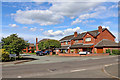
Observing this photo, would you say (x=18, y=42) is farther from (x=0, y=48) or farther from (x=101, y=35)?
(x=101, y=35)

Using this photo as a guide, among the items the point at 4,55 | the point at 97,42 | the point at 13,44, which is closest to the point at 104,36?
the point at 97,42

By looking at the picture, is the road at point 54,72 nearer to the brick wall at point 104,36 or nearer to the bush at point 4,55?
the bush at point 4,55

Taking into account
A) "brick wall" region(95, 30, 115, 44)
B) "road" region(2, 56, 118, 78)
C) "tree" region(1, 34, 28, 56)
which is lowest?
"road" region(2, 56, 118, 78)

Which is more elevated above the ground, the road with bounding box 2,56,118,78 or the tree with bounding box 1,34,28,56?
the tree with bounding box 1,34,28,56

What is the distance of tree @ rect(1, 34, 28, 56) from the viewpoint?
22.0 meters

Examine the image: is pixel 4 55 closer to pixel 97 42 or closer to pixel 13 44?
pixel 13 44

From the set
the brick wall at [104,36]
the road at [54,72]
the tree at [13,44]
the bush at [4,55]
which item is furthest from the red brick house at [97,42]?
the bush at [4,55]

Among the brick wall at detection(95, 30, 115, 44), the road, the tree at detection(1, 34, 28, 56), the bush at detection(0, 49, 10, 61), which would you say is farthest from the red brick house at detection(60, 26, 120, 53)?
the bush at detection(0, 49, 10, 61)

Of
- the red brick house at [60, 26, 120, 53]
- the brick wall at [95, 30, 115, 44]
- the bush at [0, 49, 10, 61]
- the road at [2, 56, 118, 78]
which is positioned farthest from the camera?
the brick wall at [95, 30, 115, 44]

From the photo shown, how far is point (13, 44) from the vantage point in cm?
2189

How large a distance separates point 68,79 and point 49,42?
34.9 meters

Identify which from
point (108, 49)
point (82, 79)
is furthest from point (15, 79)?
point (108, 49)

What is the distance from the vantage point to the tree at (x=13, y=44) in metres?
22.0

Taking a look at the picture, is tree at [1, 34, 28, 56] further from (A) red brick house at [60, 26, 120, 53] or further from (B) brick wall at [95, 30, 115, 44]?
(B) brick wall at [95, 30, 115, 44]
